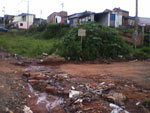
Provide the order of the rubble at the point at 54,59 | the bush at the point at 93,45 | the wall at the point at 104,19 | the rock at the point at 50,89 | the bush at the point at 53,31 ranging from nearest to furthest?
1. the rock at the point at 50,89
2. the rubble at the point at 54,59
3. the bush at the point at 93,45
4. the wall at the point at 104,19
5. the bush at the point at 53,31

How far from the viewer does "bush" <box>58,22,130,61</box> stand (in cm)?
1077

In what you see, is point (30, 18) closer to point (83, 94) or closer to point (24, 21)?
point (24, 21)

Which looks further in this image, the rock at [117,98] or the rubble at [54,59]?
the rubble at [54,59]

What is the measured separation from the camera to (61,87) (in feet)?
17.2

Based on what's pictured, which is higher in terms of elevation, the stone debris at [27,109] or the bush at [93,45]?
the bush at [93,45]

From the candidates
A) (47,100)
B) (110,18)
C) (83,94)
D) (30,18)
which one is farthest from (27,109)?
(30,18)

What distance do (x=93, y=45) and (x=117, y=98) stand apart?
7.17 m

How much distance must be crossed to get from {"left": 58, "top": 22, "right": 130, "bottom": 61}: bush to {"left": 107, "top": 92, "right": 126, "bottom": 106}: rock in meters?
6.37

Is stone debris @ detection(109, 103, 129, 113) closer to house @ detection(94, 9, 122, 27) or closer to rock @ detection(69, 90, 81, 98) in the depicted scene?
rock @ detection(69, 90, 81, 98)

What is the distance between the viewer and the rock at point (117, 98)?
162 inches

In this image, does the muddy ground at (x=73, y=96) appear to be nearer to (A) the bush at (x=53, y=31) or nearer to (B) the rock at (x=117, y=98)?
(B) the rock at (x=117, y=98)

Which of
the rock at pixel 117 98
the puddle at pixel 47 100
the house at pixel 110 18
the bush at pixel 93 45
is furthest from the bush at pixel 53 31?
the rock at pixel 117 98

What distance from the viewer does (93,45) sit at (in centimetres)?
1119

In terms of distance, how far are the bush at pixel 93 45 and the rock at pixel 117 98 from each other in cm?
637
